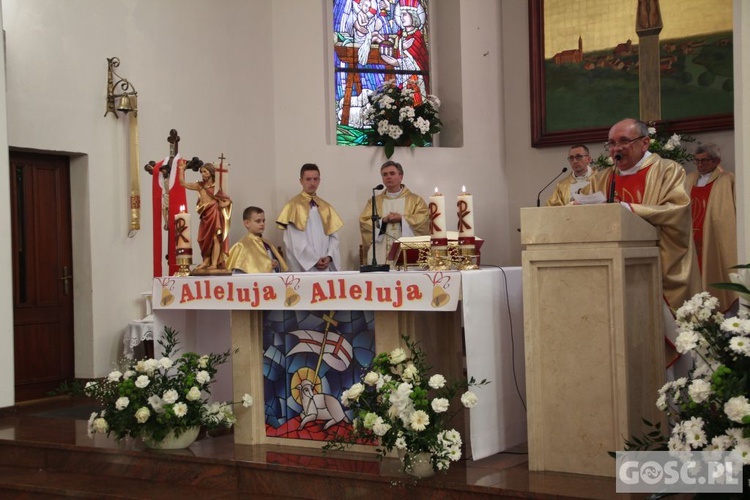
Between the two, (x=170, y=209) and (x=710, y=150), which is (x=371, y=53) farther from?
(x=170, y=209)

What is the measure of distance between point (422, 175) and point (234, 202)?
2121 millimetres

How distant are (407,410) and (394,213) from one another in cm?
483

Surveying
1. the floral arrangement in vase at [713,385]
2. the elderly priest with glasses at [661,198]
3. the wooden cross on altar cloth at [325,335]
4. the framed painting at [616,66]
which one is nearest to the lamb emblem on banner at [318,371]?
the wooden cross on altar cloth at [325,335]

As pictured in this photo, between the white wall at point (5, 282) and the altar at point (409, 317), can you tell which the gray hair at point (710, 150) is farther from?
the white wall at point (5, 282)

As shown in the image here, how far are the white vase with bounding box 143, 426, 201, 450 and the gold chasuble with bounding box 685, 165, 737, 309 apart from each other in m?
5.08

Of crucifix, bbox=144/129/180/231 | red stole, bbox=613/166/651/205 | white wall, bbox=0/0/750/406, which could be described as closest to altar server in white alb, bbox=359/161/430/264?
white wall, bbox=0/0/750/406

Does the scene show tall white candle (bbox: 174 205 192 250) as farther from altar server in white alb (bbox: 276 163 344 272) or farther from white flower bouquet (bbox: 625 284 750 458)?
altar server in white alb (bbox: 276 163 344 272)

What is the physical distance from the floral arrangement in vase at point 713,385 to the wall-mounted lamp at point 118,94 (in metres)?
5.67

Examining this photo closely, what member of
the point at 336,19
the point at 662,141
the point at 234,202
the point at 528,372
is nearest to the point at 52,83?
the point at 234,202

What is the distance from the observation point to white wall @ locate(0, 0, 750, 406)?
790 cm

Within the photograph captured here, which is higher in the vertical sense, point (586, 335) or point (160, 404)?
point (586, 335)

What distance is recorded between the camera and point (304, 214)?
31.0ft

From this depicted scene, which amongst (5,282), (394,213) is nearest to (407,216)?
(394,213)

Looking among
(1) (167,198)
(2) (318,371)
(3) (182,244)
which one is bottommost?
(2) (318,371)
